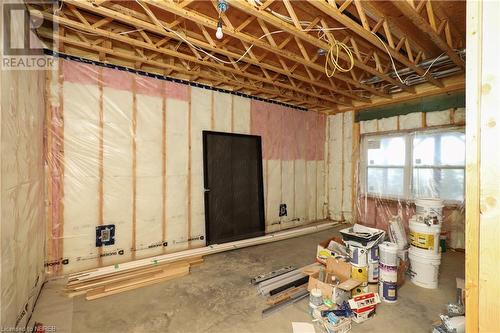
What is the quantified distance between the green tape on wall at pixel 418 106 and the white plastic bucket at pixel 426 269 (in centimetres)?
275

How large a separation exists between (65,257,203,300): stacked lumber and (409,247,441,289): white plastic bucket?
2868 mm

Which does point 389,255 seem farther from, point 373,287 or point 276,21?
point 276,21

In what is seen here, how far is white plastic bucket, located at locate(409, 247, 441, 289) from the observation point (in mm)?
2627

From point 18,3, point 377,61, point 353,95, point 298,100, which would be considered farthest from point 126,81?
point 353,95

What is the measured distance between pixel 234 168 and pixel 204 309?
2400 mm

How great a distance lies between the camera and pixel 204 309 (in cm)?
219

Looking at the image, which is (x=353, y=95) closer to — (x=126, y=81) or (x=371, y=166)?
(x=371, y=166)

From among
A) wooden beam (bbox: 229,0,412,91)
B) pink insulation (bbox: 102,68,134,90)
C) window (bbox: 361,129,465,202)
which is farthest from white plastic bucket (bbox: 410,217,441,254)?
pink insulation (bbox: 102,68,134,90)

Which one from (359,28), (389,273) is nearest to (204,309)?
(389,273)

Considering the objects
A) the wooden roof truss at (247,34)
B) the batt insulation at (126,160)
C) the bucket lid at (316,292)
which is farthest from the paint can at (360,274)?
the wooden roof truss at (247,34)

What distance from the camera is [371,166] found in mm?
4996

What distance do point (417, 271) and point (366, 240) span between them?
90 cm

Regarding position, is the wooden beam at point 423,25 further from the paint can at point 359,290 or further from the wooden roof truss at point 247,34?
the paint can at point 359,290

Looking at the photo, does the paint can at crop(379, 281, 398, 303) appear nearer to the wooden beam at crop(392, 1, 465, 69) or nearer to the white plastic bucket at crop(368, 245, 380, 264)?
the white plastic bucket at crop(368, 245, 380, 264)
